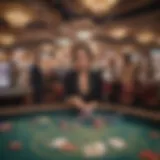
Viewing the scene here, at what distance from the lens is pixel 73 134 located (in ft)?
8.41

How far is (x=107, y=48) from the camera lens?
2.78 metres

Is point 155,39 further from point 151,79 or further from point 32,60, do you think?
point 32,60

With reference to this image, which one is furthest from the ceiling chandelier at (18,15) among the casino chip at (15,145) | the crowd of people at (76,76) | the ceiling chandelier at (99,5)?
the casino chip at (15,145)

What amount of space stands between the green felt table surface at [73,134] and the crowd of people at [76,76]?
0.21 meters

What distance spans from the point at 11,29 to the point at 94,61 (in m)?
1.02

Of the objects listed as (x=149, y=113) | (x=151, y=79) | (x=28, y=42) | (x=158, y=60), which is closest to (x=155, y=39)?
(x=158, y=60)

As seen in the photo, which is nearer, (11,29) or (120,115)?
→ (11,29)

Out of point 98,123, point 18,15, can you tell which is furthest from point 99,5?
point 98,123

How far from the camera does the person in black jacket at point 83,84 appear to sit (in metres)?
2.86

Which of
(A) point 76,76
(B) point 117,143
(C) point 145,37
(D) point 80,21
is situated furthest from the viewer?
(A) point 76,76

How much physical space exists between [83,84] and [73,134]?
64cm

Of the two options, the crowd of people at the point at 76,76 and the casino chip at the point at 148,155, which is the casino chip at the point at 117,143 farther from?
the crowd of people at the point at 76,76

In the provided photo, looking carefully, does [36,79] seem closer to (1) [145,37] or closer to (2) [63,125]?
(2) [63,125]

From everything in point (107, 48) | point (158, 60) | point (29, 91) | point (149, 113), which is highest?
point (107, 48)
